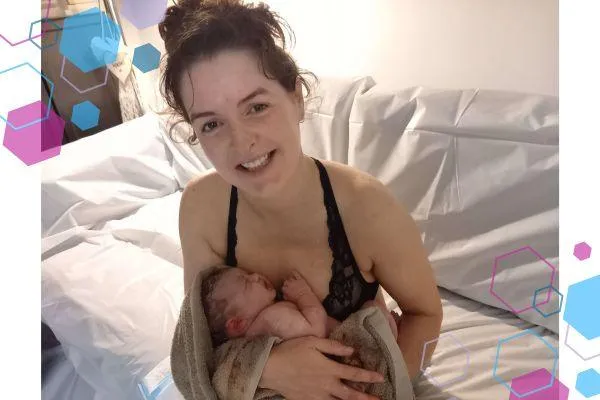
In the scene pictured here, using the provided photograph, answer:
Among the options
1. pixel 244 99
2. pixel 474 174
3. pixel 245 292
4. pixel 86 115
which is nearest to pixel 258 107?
pixel 244 99

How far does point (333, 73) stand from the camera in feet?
3.14

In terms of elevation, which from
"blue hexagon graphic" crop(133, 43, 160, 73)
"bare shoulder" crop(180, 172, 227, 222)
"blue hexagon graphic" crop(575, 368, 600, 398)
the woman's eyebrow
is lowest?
"blue hexagon graphic" crop(575, 368, 600, 398)

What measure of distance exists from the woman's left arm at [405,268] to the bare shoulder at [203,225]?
0.24 m

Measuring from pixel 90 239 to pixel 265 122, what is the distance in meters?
0.98

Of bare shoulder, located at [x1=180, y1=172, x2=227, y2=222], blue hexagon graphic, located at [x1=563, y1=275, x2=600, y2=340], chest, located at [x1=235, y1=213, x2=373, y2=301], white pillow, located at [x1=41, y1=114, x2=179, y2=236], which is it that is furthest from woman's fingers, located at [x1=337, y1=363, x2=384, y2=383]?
white pillow, located at [x1=41, y1=114, x2=179, y2=236]

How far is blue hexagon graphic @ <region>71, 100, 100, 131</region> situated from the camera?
1.03m

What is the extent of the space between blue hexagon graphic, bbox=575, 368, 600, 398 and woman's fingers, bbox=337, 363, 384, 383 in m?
0.21

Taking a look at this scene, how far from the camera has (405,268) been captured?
1.92 feet

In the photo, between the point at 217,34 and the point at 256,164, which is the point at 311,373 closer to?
the point at 256,164

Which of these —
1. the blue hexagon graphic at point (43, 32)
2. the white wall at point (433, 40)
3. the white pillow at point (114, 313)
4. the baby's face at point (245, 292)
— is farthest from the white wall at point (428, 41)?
the white pillow at point (114, 313)

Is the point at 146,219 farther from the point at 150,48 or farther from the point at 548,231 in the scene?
the point at 548,231

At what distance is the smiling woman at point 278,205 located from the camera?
482mm
